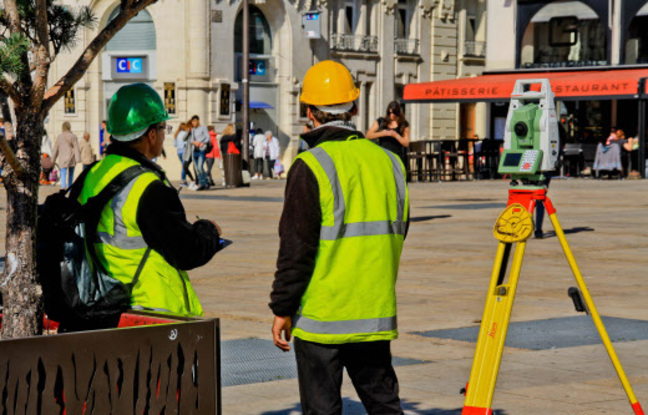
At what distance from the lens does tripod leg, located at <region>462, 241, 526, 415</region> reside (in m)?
5.06

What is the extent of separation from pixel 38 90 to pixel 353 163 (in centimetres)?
115

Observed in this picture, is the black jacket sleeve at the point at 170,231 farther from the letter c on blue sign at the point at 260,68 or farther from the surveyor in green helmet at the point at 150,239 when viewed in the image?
the letter c on blue sign at the point at 260,68

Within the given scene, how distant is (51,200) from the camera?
3.98 metres

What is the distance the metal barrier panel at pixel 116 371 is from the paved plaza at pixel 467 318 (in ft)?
8.28

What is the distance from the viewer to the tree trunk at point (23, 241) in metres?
4.26

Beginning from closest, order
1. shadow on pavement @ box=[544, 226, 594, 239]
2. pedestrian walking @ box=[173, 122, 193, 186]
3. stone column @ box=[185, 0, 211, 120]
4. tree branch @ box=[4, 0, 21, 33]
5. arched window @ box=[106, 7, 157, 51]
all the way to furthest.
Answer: tree branch @ box=[4, 0, 21, 33] < shadow on pavement @ box=[544, 226, 594, 239] < pedestrian walking @ box=[173, 122, 193, 186] < stone column @ box=[185, 0, 211, 120] < arched window @ box=[106, 7, 157, 51]

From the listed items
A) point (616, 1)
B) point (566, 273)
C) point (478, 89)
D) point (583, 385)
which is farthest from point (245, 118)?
point (583, 385)

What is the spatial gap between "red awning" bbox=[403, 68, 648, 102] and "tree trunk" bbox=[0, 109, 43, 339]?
29.6 metres

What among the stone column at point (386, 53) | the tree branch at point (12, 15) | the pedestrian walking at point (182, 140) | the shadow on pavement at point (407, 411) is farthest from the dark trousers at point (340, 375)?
the stone column at point (386, 53)

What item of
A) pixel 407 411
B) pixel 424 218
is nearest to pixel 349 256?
pixel 407 411

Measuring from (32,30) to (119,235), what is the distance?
1.07 metres

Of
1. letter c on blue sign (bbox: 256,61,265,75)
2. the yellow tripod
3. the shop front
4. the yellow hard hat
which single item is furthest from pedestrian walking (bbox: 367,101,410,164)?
letter c on blue sign (bbox: 256,61,265,75)

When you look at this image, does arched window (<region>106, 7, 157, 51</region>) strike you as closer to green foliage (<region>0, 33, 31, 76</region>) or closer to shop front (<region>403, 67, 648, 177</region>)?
shop front (<region>403, 67, 648, 177</region>)

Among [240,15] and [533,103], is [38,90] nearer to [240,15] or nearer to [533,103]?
[533,103]
